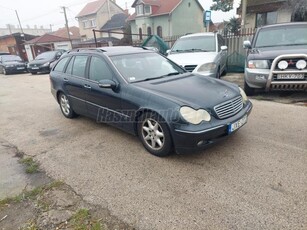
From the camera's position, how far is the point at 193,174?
301cm

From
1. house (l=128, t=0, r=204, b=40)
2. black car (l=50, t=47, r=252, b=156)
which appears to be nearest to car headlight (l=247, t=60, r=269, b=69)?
black car (l=50, t=47, r=252, b=156)

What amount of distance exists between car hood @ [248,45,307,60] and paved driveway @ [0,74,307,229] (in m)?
1.43

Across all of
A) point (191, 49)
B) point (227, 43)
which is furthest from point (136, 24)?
point (191, 49)

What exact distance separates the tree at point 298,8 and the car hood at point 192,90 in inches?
546

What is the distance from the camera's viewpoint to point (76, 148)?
402 cm

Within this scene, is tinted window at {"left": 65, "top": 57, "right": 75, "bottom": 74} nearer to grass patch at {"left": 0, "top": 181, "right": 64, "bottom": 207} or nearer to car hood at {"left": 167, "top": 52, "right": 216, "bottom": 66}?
grass patch at {"left": 0, "top": 181, "right": 64, "bottom": 207}

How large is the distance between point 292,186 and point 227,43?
9543 millimetres

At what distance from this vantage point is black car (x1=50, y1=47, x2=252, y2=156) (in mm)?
3068

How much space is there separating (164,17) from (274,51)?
29.8 m

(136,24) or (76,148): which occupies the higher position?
(136,24)

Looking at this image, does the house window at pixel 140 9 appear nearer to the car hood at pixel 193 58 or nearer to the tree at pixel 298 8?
the tree at pixel 298 8

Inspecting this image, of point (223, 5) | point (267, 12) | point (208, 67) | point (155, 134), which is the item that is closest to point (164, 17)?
point (223, 5)

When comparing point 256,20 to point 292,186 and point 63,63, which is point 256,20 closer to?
point 63,63

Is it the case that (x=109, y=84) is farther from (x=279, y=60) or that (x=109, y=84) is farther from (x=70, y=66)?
(x=279, y=60)
